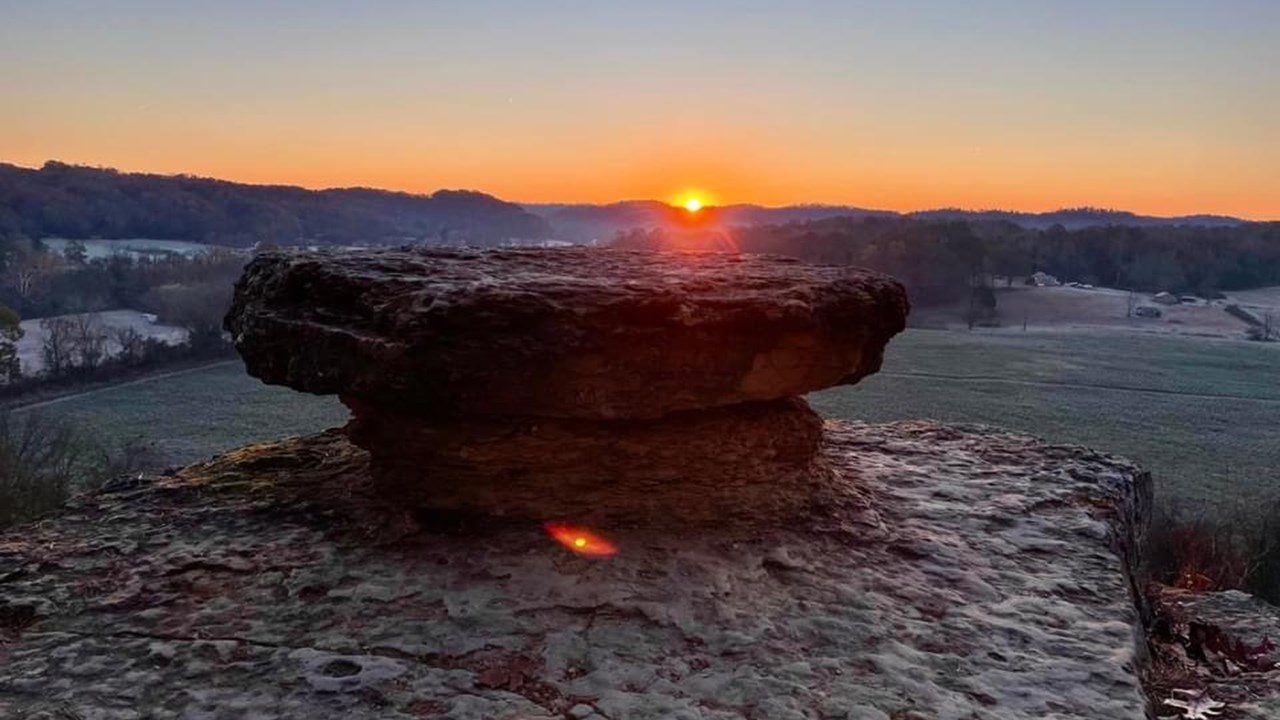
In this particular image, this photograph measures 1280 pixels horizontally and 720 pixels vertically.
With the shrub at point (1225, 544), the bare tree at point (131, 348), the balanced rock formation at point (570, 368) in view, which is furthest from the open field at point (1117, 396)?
the bare tree at point (131, 348)

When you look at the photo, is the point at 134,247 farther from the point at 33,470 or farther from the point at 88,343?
the point at 33,470

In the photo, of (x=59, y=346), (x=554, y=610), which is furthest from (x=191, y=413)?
(x=554, y=610)

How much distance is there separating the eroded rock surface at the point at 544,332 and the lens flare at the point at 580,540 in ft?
1.79

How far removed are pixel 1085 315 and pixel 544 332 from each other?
1593 inches

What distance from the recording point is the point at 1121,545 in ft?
16.3

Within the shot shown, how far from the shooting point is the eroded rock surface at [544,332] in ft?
14.0

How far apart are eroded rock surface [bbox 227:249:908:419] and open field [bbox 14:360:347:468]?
1687 centimetres

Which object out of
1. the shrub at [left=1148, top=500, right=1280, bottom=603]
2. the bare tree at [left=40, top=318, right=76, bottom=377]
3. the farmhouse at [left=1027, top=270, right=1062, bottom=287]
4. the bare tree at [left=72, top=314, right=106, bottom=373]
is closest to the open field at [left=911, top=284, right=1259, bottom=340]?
the farmhouse at [left=1027, top=270, right=1062, bottom=287]

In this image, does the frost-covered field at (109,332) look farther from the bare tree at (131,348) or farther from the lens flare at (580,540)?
the lens flare at (580,540)

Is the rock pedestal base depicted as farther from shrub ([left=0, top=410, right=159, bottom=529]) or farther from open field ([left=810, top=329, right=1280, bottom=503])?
open field ([left=810, top=329, right=1280, bottom=503])

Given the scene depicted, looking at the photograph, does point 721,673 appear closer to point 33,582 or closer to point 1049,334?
point 33,582

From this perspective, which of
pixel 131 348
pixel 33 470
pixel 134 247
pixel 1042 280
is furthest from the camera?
pixel 1042 280

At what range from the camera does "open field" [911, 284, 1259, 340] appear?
37125 mm

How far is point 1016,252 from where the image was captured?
3869cm
